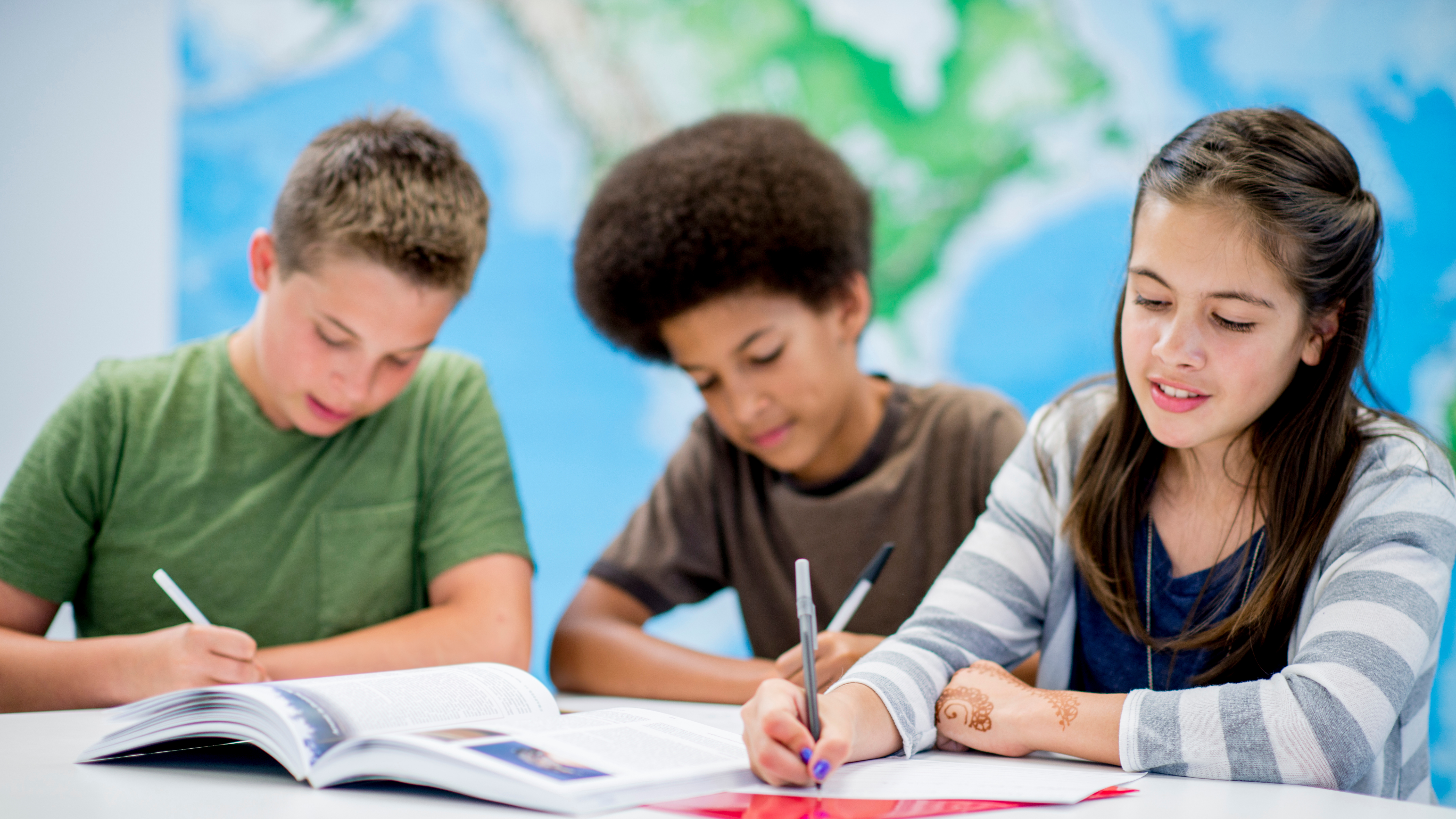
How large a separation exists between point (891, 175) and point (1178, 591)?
1.77m

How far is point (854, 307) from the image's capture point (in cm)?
163

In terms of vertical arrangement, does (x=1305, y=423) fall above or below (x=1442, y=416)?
below

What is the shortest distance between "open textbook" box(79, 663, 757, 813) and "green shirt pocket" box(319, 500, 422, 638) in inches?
20.2

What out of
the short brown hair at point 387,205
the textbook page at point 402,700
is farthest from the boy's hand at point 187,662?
the short brown hair at point 387,205

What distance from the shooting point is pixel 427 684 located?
92cm

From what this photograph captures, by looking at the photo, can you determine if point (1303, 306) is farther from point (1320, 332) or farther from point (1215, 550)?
point (1215, 550)

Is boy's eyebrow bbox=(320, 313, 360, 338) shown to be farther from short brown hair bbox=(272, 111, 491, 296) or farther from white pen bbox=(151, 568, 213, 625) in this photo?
white pen bbox=(151, 568, 213, 625)

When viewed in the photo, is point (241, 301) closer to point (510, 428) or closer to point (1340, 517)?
point (510, 428)

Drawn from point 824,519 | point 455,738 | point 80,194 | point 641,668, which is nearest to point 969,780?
point 455,738

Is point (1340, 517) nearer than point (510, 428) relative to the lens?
Yes

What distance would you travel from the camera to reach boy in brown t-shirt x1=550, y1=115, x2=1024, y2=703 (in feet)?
4.83

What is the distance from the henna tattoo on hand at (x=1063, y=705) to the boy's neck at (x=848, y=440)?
0.72m

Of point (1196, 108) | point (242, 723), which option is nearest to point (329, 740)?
point (242, 723)

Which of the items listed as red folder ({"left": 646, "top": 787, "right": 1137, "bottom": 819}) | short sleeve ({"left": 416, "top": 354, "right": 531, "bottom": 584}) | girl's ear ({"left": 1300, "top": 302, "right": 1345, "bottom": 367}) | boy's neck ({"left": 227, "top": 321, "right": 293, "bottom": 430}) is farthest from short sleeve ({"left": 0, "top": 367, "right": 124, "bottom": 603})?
girl's ear ({"left": 1300, "top": 302, "right": 1345, "bottom": 367})
